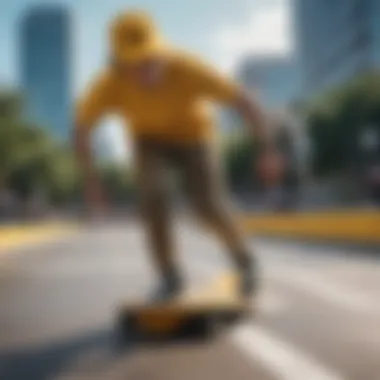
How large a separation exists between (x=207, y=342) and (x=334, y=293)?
2.04m

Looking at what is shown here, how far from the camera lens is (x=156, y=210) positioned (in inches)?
154

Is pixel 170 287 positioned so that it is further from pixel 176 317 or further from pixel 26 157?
pixel 26 157

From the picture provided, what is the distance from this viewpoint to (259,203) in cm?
2317

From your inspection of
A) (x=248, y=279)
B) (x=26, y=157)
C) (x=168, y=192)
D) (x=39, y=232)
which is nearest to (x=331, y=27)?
(x=248, y=279)

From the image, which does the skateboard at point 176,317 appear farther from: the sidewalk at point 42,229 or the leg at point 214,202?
the sidewalk at point 42,229

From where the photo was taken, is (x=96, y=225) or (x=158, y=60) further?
(x=158, y=60)

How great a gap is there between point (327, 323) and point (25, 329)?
1.26 meters

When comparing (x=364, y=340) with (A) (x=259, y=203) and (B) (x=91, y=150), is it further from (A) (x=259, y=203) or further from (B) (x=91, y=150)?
(A) (x=259, y=203)

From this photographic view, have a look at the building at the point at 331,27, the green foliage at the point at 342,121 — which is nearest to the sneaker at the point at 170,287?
the building at the point at 331,27

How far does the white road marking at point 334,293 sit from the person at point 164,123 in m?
0.77

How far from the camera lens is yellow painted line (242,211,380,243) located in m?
12.4

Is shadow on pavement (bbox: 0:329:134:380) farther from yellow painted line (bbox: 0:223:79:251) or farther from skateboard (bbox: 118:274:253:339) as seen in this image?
yellow painted line (bbox: 0:223:79:251)

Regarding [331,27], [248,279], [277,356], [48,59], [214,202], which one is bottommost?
[277,356]

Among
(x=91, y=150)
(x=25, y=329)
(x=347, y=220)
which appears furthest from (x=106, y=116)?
(x=347, y=220)
